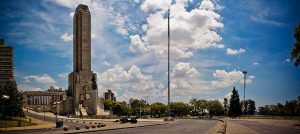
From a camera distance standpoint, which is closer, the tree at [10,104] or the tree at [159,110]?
the tree at [10,104]

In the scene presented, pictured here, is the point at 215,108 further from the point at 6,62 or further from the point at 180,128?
the point at 180,128

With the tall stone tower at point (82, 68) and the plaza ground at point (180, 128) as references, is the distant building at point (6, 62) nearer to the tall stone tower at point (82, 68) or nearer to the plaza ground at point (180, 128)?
the tall stone tower at point (82, 68)

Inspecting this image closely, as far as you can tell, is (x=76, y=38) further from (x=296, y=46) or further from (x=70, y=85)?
(x=296, y=46)

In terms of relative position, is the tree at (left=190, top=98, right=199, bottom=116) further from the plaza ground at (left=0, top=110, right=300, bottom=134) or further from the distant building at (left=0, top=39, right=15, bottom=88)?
the plaza ground at (left=0, top=110, right=300, bottom=134)

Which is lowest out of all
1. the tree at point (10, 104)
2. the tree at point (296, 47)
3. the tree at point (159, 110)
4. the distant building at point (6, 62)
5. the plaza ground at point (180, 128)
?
the tree at point (159, 110)

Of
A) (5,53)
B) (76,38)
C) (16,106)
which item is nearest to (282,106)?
(76,38)

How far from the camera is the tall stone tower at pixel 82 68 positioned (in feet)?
475

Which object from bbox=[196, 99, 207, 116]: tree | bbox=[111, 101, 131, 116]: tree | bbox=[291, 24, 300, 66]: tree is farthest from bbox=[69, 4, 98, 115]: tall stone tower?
bbox=[291, 24, 300, 66]: tree

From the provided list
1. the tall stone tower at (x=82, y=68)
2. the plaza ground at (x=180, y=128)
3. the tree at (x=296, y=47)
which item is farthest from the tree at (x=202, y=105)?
the tree at (x=296, y=47)

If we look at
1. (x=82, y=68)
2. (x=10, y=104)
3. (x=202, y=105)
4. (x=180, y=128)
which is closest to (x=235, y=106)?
(x=202, y=105)

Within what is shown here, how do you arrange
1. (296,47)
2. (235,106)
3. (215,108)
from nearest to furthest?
(296,47) < (235,106) < (215,108)

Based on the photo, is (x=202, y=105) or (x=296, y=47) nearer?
(x=296, y=47)

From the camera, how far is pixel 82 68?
148000mm

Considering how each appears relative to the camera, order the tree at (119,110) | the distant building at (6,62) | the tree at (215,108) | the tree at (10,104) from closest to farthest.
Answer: the tree at (10,104) → the tree at (215,108) → the distant building at (6,62) → the tree at (119,110)
